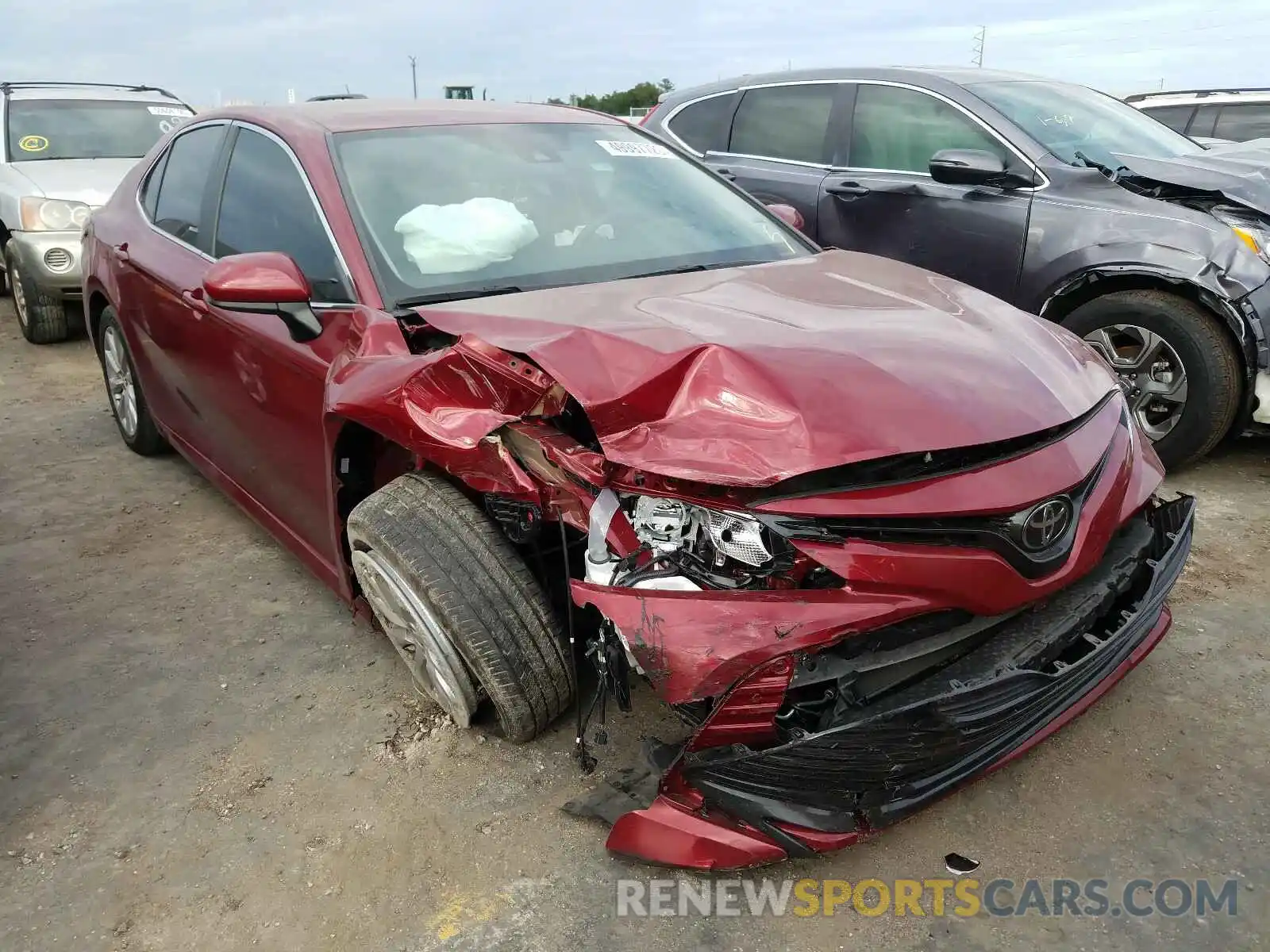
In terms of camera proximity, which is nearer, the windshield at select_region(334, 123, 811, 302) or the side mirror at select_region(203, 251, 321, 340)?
the side mirror at select_region(203, 251, 321, 340)

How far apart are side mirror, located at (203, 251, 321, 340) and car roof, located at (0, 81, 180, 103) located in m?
6.65

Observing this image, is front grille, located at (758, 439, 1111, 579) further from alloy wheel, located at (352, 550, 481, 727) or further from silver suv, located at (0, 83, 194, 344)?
silver suv, located at (0, 83, 194, 344)

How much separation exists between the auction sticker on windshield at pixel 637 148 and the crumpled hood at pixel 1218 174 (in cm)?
228

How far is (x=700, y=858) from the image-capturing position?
1875 millimetres

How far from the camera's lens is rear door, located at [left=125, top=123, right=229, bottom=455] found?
131 inches

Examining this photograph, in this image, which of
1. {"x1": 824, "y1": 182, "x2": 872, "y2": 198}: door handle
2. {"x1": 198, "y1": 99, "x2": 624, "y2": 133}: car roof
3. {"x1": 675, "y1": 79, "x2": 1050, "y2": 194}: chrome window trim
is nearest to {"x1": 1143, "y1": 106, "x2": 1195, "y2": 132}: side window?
{"x1": 675, "y1": 79, "x2": 1050, "y2": 194}: chrome window trim

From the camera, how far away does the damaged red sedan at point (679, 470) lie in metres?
1.78

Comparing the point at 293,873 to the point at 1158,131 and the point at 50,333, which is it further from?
the point at 50,333

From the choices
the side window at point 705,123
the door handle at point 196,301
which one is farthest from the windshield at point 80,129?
the door handle at point 196,301

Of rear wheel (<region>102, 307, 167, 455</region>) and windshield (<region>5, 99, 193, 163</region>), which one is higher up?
windshield (<region>5, 99, 193, 163</region>)

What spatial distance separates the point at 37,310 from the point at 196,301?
4.46 metres

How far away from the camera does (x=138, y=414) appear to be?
4.29 meters

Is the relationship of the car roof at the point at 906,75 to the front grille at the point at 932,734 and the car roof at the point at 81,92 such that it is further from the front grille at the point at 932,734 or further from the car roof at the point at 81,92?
the car roof at the point at 81,92

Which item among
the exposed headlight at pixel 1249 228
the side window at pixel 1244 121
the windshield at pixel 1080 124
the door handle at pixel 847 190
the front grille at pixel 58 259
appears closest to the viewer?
the exposed headlight at pixel 1249 228
